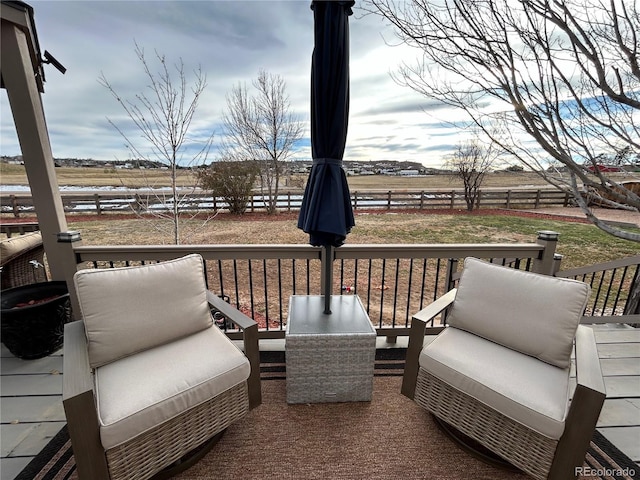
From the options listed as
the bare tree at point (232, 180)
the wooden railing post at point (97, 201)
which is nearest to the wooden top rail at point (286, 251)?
the bare tree at point (232, 180)

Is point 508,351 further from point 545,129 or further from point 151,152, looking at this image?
point 151,152

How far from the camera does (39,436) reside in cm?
159

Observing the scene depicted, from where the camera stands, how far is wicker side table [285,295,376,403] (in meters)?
1.77

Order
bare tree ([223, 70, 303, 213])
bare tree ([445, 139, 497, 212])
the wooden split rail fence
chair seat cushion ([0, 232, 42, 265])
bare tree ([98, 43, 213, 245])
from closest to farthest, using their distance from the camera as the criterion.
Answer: chair seat cushion ([0, 232, 42, 265])
bare tree ([98, 43, 213, 245])
bare tree ([223, 70, 303, 213])
the wooden split rail fence
bare tree ([445, 139, 497, 212])

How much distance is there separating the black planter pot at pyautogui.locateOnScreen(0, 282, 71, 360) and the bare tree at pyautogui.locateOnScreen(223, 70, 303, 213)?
559 centimetres

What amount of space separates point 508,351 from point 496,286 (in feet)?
1.24

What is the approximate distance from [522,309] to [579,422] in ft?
1.94

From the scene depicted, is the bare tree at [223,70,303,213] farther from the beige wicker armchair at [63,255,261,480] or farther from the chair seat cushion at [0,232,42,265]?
the beige wicker armchair at [63,255,261,480]

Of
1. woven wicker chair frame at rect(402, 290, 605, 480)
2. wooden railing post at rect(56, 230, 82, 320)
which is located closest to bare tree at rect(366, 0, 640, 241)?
woven wicker chair frame at rect(402, 290, 605, 480)

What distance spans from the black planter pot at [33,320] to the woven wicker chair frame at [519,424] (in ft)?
8.76

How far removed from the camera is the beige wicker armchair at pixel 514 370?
48.8 inches

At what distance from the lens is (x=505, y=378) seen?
141 cm

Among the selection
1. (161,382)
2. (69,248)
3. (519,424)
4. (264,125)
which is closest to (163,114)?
(69,248)

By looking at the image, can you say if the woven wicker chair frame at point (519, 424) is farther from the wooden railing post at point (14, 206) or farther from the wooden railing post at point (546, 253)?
the wooden railing post at point (14, 206)
